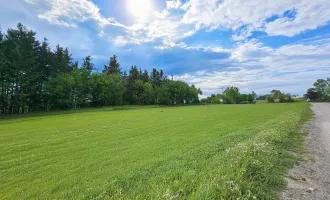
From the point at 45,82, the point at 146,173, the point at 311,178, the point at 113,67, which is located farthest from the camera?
the point at 113,67

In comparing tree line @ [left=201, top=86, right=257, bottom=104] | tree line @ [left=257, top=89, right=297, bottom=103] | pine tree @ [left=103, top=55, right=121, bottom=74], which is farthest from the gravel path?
tree line @ [left=201, top=86, right=257, bottom=104]

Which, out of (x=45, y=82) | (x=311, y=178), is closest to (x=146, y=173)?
(x=311, y=178)

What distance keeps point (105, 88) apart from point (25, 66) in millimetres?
23462

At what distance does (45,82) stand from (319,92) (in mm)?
128405

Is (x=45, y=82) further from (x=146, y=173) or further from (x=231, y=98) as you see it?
(x=231, y=98)

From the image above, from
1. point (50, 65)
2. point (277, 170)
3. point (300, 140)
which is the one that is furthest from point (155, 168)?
point (50, 65)

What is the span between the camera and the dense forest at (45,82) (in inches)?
1508

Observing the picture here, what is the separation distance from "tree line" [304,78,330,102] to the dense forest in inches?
3617

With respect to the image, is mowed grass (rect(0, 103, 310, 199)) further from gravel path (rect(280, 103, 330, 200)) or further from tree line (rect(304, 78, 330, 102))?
tree line (rect(304, 78, 330, 102))

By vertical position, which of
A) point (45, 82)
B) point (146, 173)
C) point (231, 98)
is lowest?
point (146, 173)

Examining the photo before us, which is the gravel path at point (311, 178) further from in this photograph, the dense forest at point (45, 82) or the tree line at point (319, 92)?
the tree line at point (319, 92)

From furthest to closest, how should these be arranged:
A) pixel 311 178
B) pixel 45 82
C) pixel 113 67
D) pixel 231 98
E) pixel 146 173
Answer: pixel 231 98
pixel 113 67
pixel 45 82
pixel 146 173
pixel 311 178

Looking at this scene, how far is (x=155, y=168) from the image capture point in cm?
555

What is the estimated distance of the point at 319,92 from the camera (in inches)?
3851
